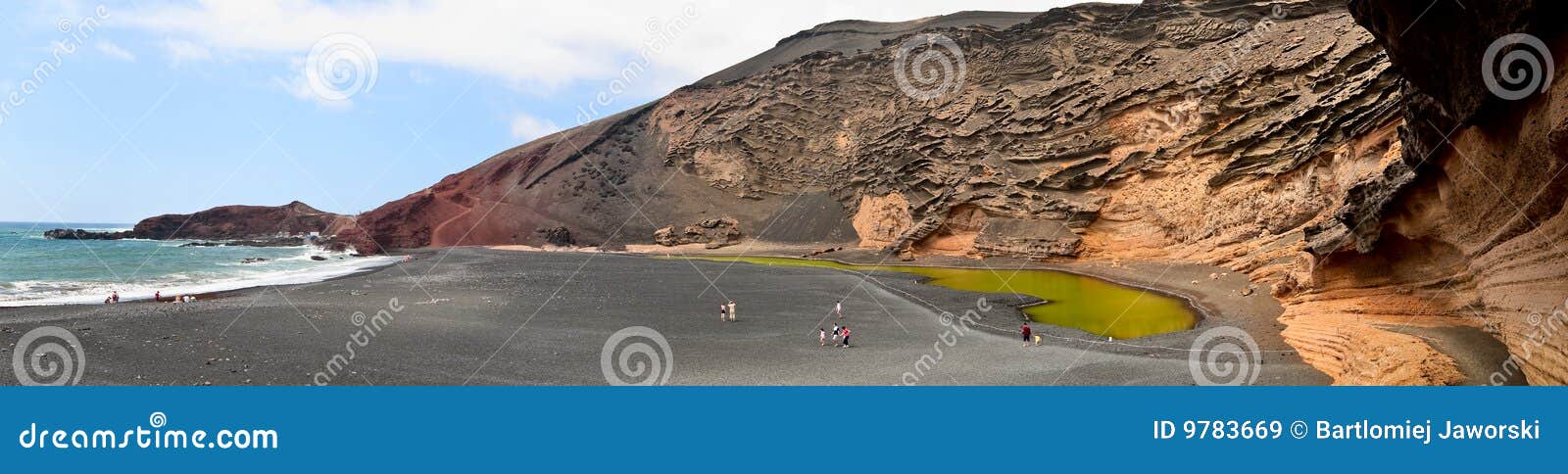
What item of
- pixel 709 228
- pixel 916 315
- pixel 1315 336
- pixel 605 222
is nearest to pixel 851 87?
pixel 709 228

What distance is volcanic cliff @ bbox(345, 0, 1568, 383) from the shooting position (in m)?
11.9

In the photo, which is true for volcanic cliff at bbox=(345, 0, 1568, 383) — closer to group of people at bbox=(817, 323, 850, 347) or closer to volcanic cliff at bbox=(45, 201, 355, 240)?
group of people at bbox=(817, 323, 850, 347)

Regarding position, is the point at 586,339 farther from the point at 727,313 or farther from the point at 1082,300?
the point at 1082,300

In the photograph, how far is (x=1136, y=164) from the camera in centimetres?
4347

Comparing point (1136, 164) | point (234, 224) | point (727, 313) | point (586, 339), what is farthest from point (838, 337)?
point (234, 224)

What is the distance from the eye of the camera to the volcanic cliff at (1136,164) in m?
11.9

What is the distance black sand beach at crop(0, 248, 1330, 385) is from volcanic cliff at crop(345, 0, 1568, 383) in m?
3.00

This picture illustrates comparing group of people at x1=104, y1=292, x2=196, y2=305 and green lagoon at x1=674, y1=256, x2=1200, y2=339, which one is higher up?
group of people at x1=104, y1=292, x2=196, y2=305

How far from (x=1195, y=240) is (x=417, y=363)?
3567cm

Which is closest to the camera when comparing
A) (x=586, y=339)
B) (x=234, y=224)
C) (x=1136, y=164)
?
(x=586, y=339)

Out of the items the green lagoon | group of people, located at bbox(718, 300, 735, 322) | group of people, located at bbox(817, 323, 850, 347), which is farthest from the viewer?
the green lagoon

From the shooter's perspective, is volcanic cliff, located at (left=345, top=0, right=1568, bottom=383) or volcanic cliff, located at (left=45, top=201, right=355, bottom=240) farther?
volcanic cliff, located at (left=45, top=201, right=355, bottom=240)

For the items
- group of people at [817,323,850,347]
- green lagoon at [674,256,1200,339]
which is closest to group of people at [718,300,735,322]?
group of people at [817,323,850,347]

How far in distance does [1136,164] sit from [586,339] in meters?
36.7
